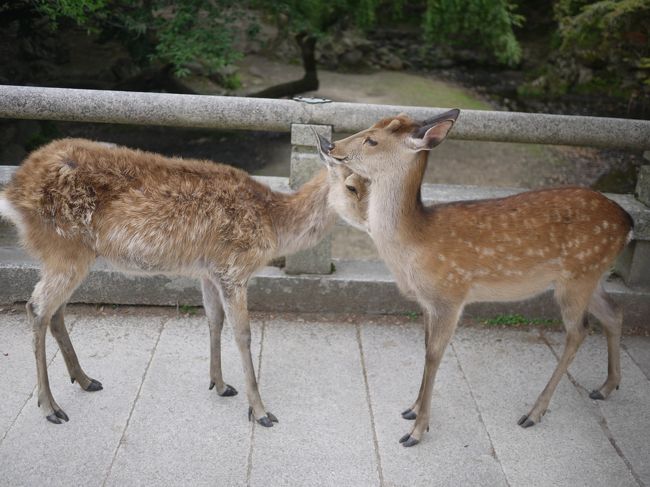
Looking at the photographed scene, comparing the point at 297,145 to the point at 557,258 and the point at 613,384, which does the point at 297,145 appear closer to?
the point at 557,258

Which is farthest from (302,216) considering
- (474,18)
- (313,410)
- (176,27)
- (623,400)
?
(474,18)

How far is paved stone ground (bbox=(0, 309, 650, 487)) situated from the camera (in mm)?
3447

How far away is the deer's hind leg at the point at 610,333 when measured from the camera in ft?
13.5

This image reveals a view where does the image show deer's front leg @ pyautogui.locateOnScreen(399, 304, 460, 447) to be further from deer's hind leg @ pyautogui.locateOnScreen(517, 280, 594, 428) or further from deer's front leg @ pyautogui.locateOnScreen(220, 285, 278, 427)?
deer's front leg @ pyautogui.locateOnScreen(220, 285, 278, 427)

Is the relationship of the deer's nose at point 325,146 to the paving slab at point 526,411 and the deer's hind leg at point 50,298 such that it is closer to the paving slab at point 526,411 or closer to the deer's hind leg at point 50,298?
the deer's hind leg at point 50,298

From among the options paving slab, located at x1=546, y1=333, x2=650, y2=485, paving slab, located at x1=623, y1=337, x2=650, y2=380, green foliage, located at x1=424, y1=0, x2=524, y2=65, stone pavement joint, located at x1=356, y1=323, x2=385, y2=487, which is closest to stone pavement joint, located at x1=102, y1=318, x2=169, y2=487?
stone pavement joint, located at x1=356, y1=323, x2=385, y2=487

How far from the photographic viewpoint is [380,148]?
3.56 metres

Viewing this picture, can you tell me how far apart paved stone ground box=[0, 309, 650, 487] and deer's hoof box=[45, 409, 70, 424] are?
0.05 m

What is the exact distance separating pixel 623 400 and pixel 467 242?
1463mm

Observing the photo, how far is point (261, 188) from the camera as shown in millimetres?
4039

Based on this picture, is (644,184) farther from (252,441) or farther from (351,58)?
(351,58)

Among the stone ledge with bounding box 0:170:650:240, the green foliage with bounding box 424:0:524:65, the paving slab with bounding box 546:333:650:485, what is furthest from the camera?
the green foliage with bounding box 424:0:524:65

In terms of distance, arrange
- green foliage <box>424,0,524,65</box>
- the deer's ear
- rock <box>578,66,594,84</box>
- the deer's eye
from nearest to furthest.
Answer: the deer's ear → the deer's eye → green foliage <box>424,0,524,65</box> → rock <box>578,66,594,84</box>

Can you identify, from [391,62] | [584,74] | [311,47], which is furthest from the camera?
[391,62]
